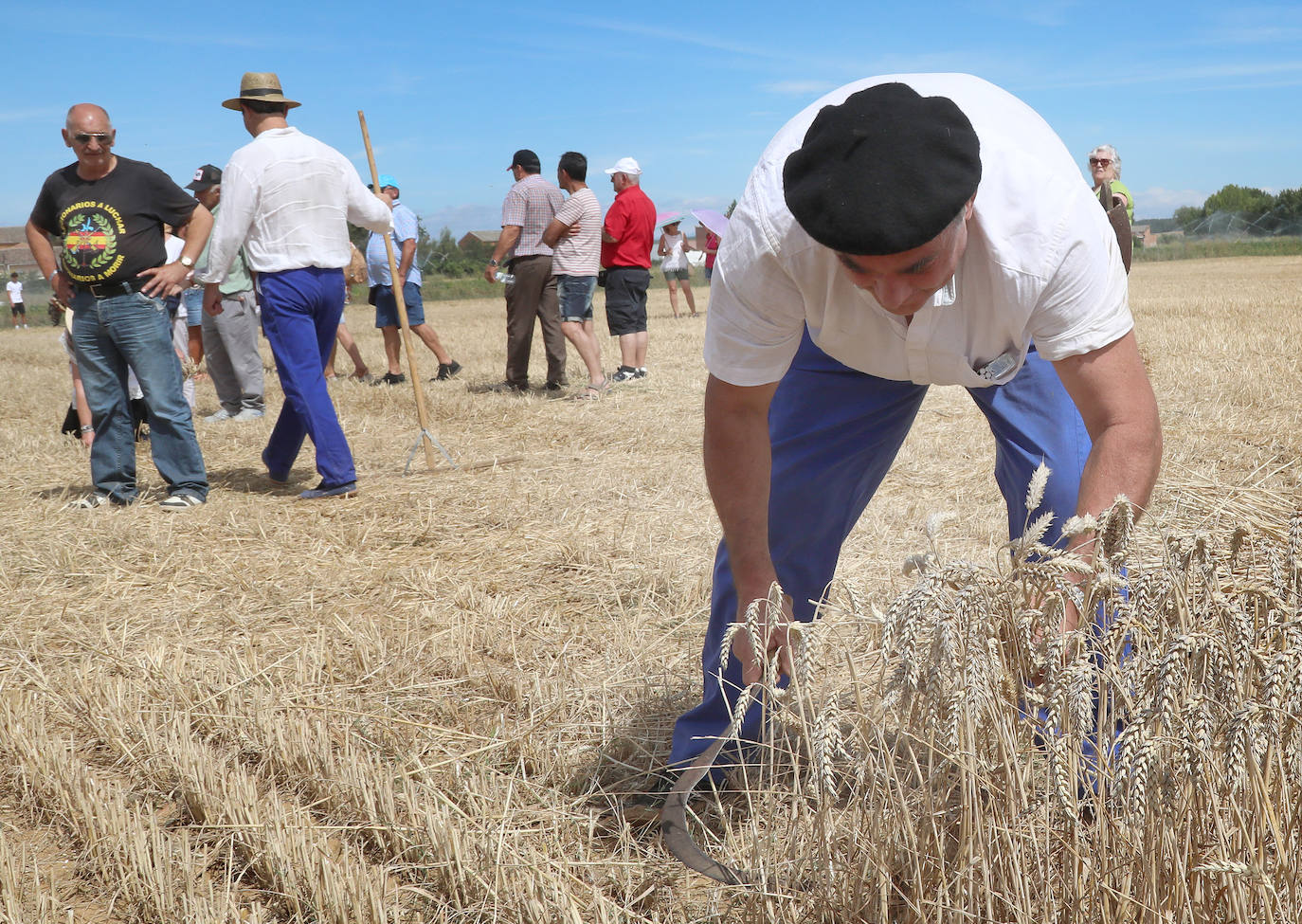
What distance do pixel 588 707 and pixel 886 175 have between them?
2037 mm

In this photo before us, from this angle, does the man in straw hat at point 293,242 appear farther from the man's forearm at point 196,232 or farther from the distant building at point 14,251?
the distant building at point 14,251

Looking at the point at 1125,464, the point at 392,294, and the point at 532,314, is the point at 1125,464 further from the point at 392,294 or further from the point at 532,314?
the point at 392,294

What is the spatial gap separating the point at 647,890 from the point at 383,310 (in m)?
9.11

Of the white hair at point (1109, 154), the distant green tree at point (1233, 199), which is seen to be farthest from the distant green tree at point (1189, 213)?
the white hair at point (1109, 154)

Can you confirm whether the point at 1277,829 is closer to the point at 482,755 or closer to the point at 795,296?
the point at 795,296

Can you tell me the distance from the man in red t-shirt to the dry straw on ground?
3041 millimetres

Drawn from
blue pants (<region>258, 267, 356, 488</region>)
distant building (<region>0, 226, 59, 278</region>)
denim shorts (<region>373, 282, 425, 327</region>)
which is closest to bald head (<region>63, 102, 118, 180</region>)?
blue pants (<region>258, 267, 356, 488</region>)

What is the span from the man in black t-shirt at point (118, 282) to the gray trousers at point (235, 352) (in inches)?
104

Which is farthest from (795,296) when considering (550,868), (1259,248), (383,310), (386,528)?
(1259,248)

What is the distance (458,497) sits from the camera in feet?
19.0

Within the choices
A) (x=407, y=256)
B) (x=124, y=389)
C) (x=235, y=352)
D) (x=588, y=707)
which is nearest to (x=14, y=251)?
(x=407, y=256)

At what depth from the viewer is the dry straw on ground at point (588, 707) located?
167cm

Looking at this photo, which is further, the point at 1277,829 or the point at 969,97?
the point at 969,97

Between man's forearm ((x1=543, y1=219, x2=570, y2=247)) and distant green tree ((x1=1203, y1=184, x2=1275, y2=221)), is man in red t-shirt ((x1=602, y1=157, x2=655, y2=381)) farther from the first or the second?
distant green tree ((x1=1203, y1=184, x2=1275, y2=221))
